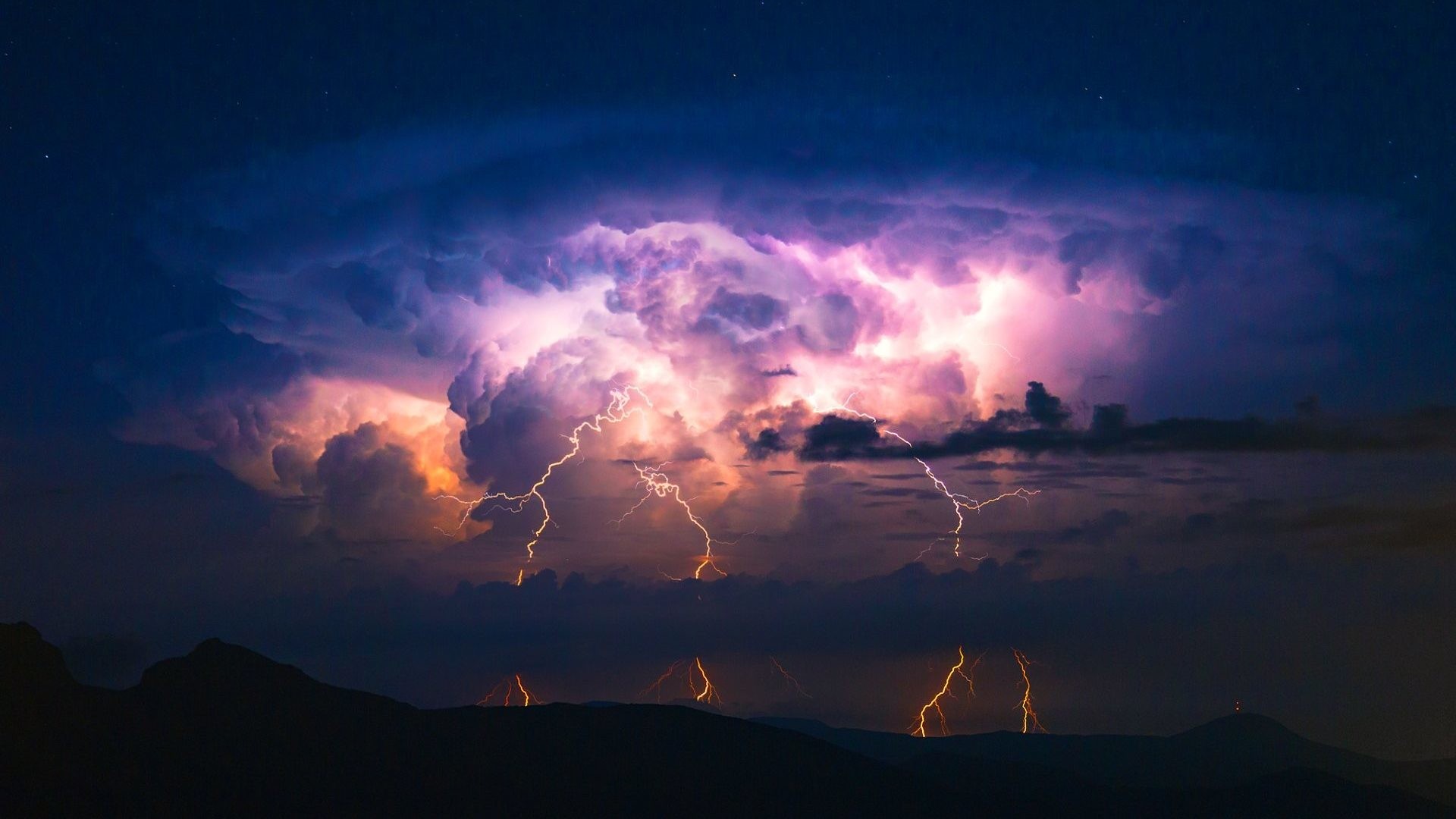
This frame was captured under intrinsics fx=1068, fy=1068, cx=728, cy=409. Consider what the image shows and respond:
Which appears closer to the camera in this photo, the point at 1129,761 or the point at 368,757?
the point at 368,757

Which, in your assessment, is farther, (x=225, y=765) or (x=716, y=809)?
(x=716, y=809)

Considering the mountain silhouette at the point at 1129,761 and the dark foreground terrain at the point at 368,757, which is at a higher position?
the mountain silhouette at the point at 1129,761

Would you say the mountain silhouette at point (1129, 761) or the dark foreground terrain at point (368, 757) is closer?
the dark foreground terrain at point (368, 757)

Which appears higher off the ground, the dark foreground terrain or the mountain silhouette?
the mountain silhouette

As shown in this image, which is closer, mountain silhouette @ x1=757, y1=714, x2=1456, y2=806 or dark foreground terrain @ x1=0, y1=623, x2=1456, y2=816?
dark foreground terrain @ x1=0, y1=623, x2=1456, y2=816

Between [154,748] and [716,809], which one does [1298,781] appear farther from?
[154,748]

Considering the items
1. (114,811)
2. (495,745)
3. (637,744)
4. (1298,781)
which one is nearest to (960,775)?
(1298,781)

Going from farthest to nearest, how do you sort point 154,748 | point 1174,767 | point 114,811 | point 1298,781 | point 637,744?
point 1174,767 → point 1298,781 → point 637,744 → point 154,748 → point 114,811

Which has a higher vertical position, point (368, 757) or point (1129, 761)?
point (1129, 761)
